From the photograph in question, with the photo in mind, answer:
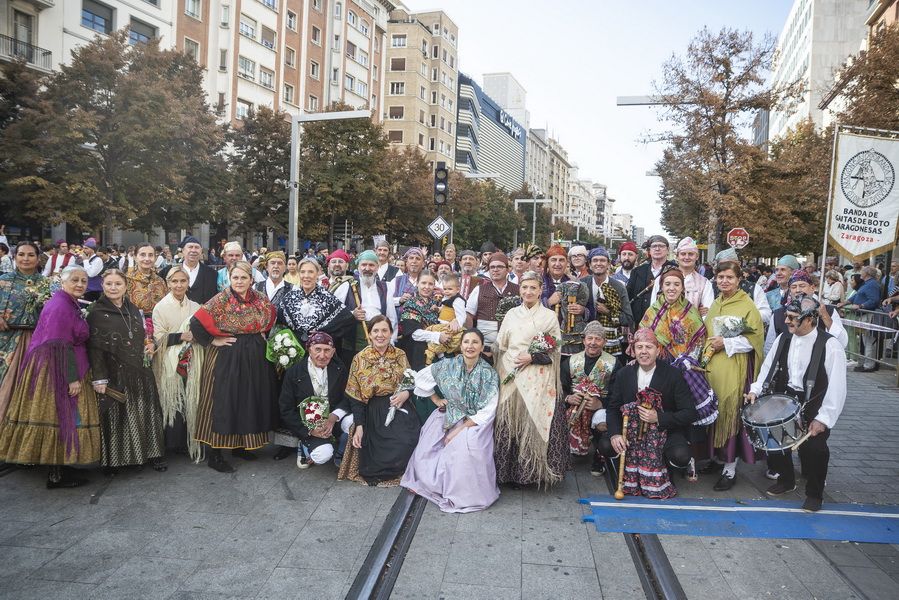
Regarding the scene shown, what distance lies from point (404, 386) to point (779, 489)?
11.2ft

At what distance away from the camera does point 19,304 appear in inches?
234

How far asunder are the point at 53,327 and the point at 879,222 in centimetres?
927

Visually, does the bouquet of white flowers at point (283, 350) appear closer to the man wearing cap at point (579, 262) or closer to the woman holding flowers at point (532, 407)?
the woman holding flowers at point (532, 407)

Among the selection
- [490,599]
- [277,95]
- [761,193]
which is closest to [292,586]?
[490,599]

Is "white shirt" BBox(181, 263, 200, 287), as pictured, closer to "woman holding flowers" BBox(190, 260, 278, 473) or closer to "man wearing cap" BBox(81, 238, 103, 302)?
"woman holding flowers" BBox(190, 260, 278, 473)

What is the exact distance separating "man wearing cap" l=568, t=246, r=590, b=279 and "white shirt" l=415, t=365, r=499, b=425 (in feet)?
7.92

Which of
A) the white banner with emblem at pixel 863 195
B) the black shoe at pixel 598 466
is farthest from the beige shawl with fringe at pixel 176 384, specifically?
the white banner with emblem at pixel 863 195

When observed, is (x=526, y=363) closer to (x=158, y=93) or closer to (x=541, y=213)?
(x=158, y=93)

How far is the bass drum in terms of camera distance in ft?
16.9

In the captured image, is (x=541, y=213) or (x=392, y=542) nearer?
(x=392, y=542)

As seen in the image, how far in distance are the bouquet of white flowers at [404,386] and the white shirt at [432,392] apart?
3.2 inches

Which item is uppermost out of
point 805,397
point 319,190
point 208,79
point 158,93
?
point 208,79

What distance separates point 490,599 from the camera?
3.91 metres

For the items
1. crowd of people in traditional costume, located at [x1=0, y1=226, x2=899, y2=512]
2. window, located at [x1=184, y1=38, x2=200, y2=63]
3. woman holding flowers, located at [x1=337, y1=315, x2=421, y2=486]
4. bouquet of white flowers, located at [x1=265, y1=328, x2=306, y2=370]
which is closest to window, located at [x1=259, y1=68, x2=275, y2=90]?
window, located at [x1=184, y1=38, x2=200, y2=63]
